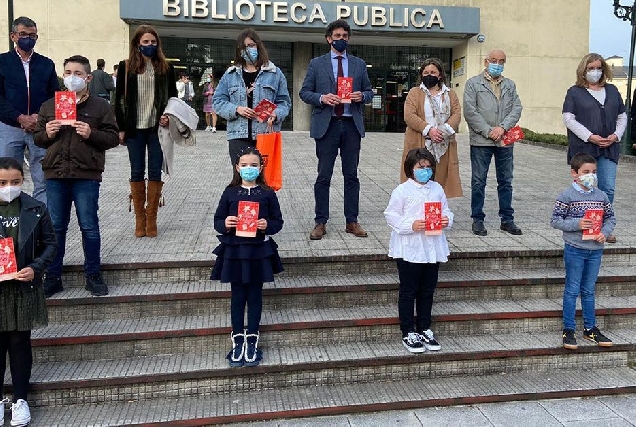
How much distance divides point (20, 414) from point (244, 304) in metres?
1.59

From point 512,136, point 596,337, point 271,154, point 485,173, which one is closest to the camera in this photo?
point 596,337

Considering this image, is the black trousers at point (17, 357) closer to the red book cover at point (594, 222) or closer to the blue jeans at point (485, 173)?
the red book cover at point (594, 222)

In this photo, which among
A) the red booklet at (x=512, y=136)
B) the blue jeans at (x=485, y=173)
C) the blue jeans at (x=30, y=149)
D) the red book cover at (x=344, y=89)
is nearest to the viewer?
the blue jeans at (x=30, y=149)

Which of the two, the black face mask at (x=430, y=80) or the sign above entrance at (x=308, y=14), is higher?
the sign above entrance at (x=308, y=14)

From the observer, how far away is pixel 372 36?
21.1 meters

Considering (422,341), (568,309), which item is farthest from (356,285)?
(568,309)

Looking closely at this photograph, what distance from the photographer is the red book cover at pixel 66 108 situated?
4570 mm

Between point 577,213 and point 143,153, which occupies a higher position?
point 143,153

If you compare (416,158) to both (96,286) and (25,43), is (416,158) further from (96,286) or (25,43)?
(25,43)

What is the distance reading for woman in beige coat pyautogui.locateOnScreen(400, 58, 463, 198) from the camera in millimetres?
5859

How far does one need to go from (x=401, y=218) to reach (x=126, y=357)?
2.33m

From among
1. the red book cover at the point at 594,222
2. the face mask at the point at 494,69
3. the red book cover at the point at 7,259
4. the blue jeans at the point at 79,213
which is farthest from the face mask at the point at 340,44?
the red book cover at the point at 7,259

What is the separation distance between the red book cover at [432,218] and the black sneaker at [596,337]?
1624 millimetres

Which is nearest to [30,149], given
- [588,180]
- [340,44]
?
[340,44]
